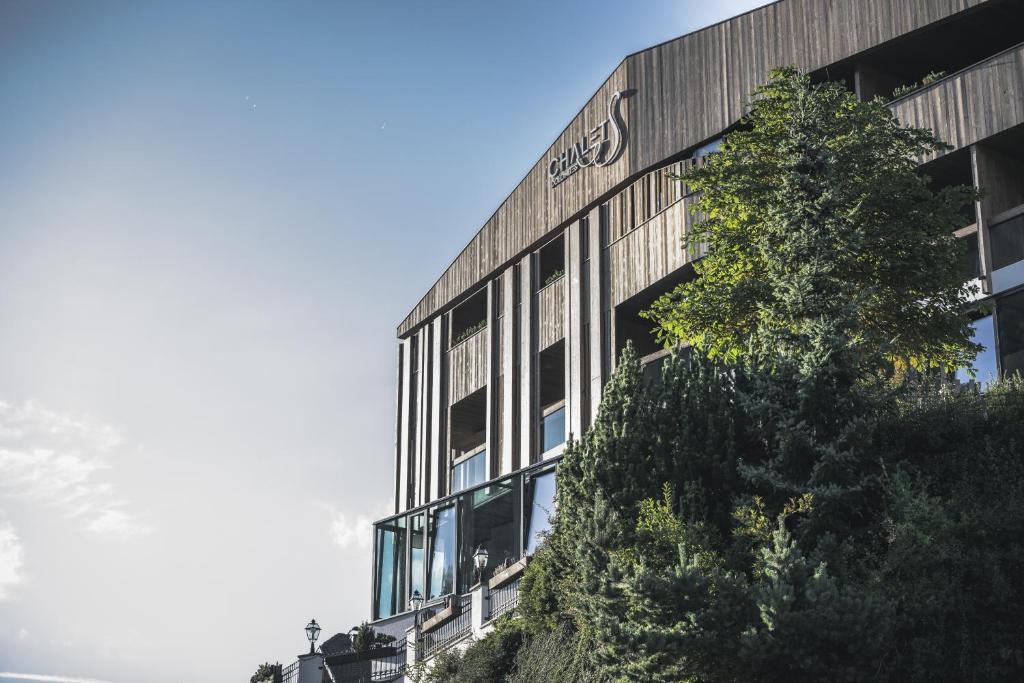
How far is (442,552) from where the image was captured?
4031 centimetres

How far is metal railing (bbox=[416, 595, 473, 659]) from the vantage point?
27.2m

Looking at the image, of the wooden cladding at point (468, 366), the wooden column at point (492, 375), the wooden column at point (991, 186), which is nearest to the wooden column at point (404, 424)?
the wooden cladding at point (468, 366)

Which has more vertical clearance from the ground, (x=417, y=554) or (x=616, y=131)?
(x=616, y=131)

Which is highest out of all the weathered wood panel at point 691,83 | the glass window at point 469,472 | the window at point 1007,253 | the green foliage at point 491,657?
the weathered wood panel at point 691,83

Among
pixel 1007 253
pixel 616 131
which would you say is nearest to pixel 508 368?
pixel 616 131

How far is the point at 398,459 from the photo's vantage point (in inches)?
1820

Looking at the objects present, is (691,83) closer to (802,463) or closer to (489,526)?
(489,526)

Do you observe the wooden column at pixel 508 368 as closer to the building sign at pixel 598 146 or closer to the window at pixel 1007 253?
the building sign at pixel 598 146

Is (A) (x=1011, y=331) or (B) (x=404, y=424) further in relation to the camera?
(B) (x=404, y=424)

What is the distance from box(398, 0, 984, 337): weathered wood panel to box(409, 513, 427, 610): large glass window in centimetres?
935

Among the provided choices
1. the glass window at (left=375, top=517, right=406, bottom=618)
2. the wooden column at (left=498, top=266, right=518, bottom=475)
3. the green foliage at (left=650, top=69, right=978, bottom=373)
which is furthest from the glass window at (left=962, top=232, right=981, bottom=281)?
the glass window at (left=375, top=517, right=406, bottom=618)

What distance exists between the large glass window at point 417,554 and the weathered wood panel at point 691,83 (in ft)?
30.7

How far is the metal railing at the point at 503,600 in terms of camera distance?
25.6m

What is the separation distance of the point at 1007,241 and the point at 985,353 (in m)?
2.59
